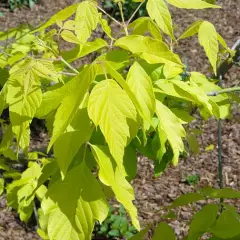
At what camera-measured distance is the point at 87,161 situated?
126 centimetres

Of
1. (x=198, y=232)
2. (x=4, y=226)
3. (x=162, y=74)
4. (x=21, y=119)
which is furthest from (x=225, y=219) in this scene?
(x=4, y=226)

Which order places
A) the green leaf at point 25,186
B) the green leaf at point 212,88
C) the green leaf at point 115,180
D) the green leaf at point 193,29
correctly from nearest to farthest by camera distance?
the green leaf at point 115,180 < the green leaf at point 193,29 < the green leaf at point 212,88 < the green leaf at point 25,186

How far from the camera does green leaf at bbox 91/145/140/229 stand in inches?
39.7

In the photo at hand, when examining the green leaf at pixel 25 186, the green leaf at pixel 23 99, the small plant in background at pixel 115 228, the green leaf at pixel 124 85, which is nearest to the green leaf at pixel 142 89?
the green leaf at pixel 124 85

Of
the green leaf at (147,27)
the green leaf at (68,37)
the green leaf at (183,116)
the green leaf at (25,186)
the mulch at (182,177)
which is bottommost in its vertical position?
the mulch at (182,177)

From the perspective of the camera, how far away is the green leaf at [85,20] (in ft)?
3.72

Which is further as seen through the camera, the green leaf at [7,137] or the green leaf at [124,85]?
the green leaf at [7,137]

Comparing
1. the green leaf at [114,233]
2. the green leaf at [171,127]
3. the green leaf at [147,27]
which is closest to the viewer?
the green leaf at [171,127]

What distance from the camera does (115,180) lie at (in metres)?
1.05

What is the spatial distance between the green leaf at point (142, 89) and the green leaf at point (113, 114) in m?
0.07

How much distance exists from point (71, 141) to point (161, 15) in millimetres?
Result: 407

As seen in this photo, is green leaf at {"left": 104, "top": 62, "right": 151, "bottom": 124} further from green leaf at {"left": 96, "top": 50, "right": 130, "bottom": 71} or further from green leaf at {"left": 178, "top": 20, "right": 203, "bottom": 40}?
green leaf at {"left": 178, "top": 20, "right": 203, "bottom": 40}

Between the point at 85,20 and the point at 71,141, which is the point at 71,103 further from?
the point at 85,20

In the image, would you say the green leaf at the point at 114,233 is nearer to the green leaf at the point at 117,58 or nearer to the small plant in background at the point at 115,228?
the small plant in background at the point at 115,228
